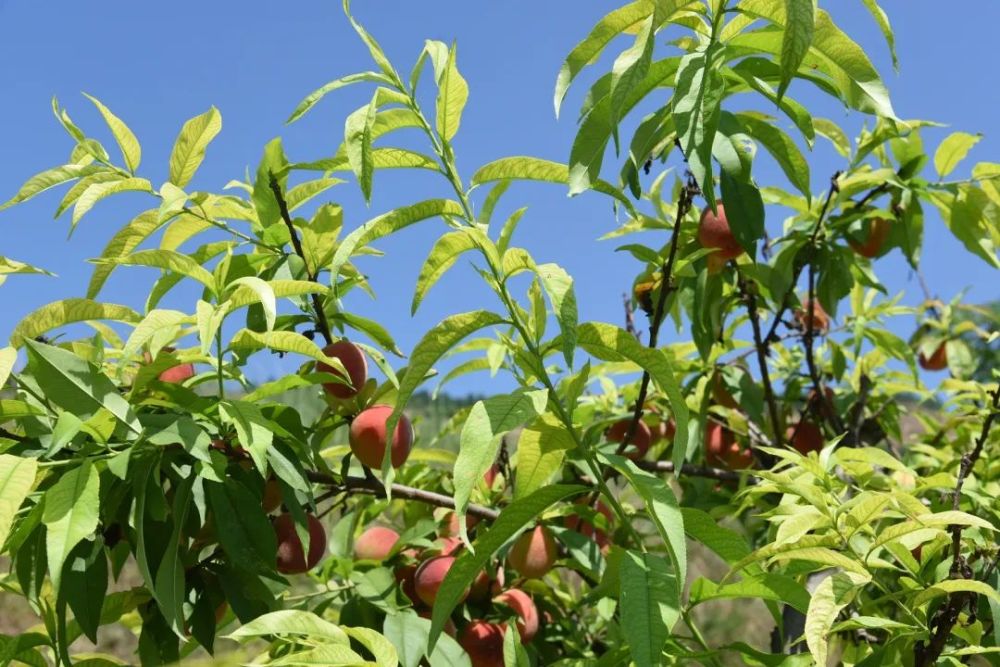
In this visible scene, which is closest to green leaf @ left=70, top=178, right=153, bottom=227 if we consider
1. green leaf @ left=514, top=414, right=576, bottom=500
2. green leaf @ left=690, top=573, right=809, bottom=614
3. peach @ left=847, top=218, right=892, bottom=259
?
green leaf @ left=514, top=414, right=576, bottom=500

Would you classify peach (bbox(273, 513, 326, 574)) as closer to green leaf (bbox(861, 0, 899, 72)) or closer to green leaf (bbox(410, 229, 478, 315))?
green leaf (bbox(410, 229, 478, 315))

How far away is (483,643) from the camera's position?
1344 mm

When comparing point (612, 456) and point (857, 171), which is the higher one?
point (857, 171)

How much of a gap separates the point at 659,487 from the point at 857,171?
1173 millimetres

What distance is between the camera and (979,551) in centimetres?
127

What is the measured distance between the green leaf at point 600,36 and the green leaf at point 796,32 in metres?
A: 0.19

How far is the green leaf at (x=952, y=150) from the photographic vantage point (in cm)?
154

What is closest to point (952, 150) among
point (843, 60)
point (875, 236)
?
point (875, 236)

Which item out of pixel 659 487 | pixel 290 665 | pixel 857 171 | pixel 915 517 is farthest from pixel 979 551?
pixel 290 665

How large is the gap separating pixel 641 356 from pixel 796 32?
0.99 ft

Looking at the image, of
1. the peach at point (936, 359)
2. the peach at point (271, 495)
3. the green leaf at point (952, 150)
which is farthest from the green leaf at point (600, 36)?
the peach at point (936, 359)

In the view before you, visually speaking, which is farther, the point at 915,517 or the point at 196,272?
the point at 196,272

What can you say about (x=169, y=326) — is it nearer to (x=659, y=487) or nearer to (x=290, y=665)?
(x=290, y=665)

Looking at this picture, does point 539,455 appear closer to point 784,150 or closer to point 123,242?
point 784,150
